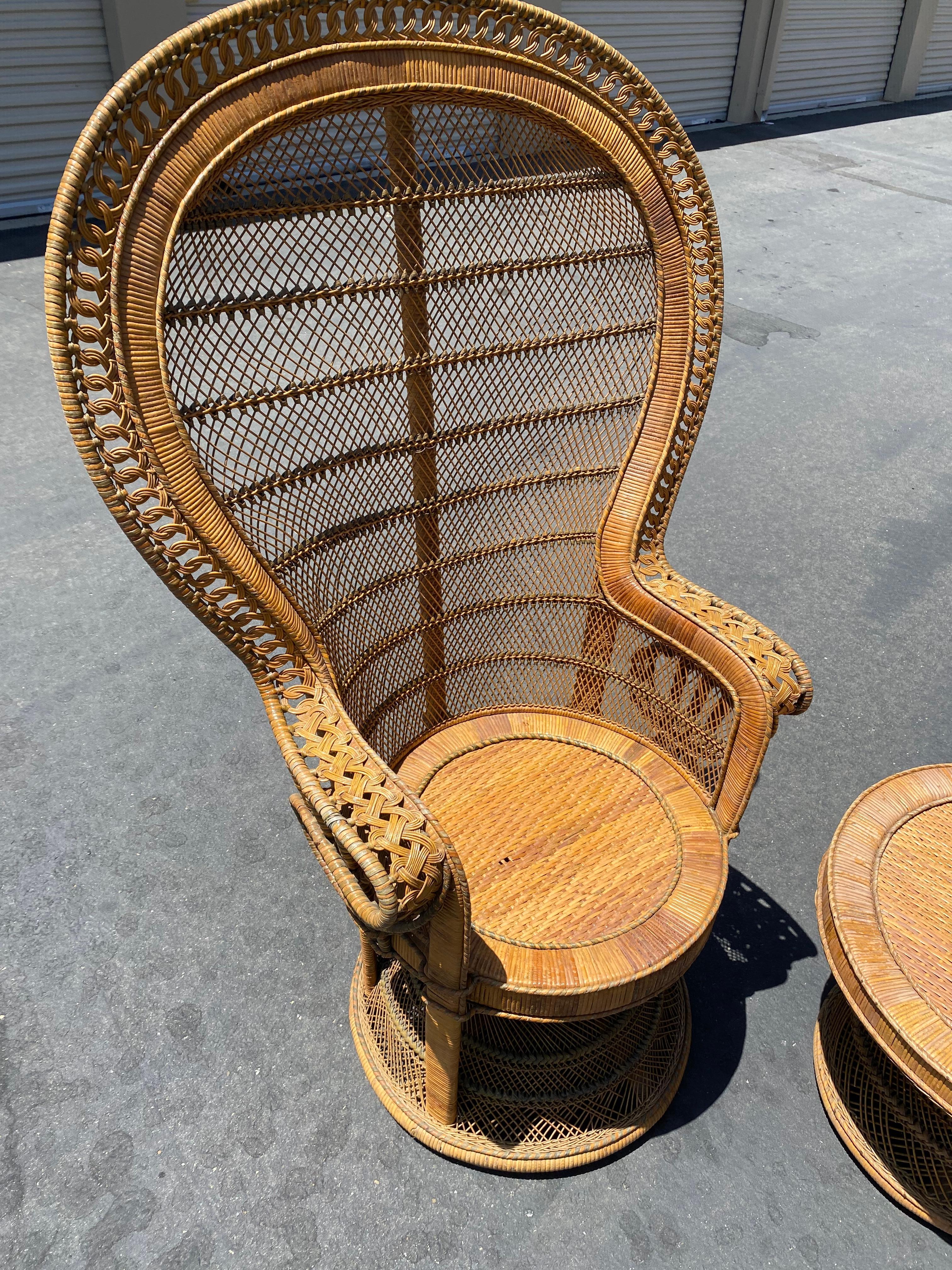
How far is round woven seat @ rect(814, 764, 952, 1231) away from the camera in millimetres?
1283

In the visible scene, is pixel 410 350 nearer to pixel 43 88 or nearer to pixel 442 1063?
pixel 442 1063

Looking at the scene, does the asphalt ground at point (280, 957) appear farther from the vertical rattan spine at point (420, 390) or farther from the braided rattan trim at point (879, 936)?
the vertical rattan spine at point (420, 390)

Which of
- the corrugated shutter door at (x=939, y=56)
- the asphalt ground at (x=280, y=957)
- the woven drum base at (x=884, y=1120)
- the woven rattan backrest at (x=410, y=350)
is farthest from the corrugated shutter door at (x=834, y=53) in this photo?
the woven drum base at (x=884, y=1120)

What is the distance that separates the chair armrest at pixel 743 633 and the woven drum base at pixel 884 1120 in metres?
0.56

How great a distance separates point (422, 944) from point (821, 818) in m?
1.28

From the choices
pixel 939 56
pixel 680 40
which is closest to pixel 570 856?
pixel 680 40

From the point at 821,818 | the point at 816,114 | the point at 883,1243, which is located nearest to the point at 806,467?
the point at 821,818

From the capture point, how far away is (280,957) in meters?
1.85

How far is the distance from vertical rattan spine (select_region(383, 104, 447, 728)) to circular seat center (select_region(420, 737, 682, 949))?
0.22 meters

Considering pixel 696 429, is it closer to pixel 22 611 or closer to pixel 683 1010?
pixel 683 1010

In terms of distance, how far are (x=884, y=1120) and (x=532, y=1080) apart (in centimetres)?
60

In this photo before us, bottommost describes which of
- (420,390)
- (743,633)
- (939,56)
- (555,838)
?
(939,56)

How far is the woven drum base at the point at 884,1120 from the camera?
1.49m

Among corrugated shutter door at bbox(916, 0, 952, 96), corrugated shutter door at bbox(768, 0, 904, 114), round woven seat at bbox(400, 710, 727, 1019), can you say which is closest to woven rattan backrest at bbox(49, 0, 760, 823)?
round woven seat at bbox(400, 710, 727, 1019)
